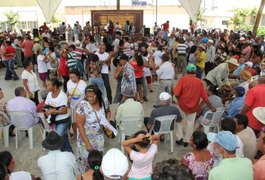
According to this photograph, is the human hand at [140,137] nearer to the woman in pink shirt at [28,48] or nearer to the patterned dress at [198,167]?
the patterned dress at [198,167]

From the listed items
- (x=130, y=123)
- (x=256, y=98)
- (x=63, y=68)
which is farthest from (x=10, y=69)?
(x=256, y=98)

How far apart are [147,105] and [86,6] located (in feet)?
116

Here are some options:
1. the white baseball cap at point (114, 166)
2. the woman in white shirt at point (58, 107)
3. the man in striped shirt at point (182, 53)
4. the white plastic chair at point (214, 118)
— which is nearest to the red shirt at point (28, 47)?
the man in striped shirt at point (182, 53)

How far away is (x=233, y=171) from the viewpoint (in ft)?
8.11

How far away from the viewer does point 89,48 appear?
10.4m

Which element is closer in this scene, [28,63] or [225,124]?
[225,124]

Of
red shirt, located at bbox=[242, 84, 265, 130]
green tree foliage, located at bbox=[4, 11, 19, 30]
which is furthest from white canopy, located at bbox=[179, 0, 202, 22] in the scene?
green tree foliage, located at bbox=[4, 11, 19, 30]

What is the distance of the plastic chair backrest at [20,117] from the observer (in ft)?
16.5

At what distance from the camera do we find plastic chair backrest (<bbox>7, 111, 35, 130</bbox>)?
5036 mm

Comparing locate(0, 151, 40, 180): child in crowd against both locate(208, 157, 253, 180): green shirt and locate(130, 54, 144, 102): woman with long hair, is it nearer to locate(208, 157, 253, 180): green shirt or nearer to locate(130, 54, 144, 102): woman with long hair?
locate(208, 157, 253, 180): green shirt

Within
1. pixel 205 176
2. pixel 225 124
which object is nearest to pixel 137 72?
pixel 225 124

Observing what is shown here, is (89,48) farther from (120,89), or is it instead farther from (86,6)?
(86,6)

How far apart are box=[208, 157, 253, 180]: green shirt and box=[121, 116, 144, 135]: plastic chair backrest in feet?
7.63

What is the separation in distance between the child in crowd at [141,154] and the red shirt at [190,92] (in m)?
2.14
